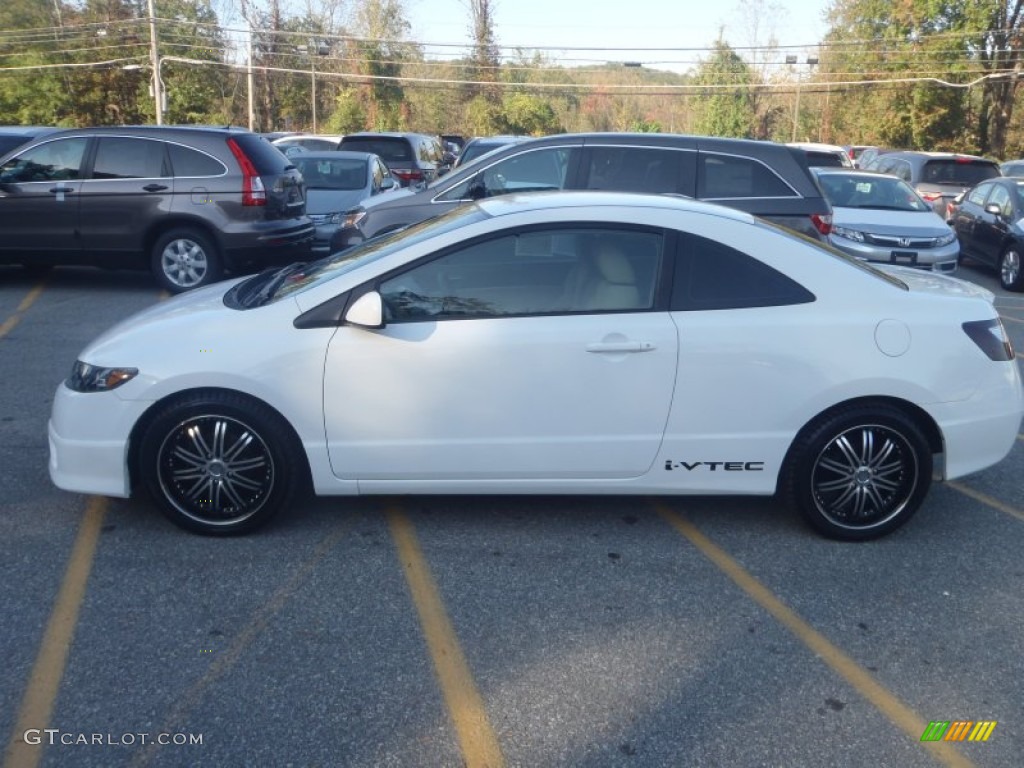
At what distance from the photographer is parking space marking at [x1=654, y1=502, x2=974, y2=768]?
3.21 metres

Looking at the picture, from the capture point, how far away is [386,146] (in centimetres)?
1956

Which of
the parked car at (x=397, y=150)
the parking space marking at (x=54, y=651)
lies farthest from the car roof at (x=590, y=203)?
the parked car at (x=397, y=150)

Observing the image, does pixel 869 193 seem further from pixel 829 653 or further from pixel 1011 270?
pixel 829 653

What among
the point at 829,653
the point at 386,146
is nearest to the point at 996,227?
the point at 386,146

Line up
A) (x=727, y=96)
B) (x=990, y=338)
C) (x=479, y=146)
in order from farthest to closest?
(x=727, y=96) < (x=479, y=146) < (x=990, y=338)

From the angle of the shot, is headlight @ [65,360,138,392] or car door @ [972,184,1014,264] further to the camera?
car door @ [972,184,1014,264]

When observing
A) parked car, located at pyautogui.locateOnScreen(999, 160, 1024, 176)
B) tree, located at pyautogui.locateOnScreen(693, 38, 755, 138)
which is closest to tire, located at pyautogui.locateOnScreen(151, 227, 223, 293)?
parked car, located at pyautogui.locateOnScreen(999, 160, 1024, 176)

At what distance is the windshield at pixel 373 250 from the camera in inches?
184

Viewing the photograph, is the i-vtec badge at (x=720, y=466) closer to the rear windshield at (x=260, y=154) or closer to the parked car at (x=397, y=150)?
the rear windshield at (x=260, y=154)

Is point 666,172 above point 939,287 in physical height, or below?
above

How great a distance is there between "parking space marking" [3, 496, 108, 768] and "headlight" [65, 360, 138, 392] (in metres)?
0.69

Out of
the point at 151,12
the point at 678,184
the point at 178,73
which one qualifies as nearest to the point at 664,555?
the point at 678,184

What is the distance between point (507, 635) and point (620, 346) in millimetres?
1398

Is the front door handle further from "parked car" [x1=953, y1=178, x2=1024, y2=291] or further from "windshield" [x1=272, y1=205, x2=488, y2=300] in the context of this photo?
"parked car" [x1=953, y1=178, x2=1024, y2=291]
